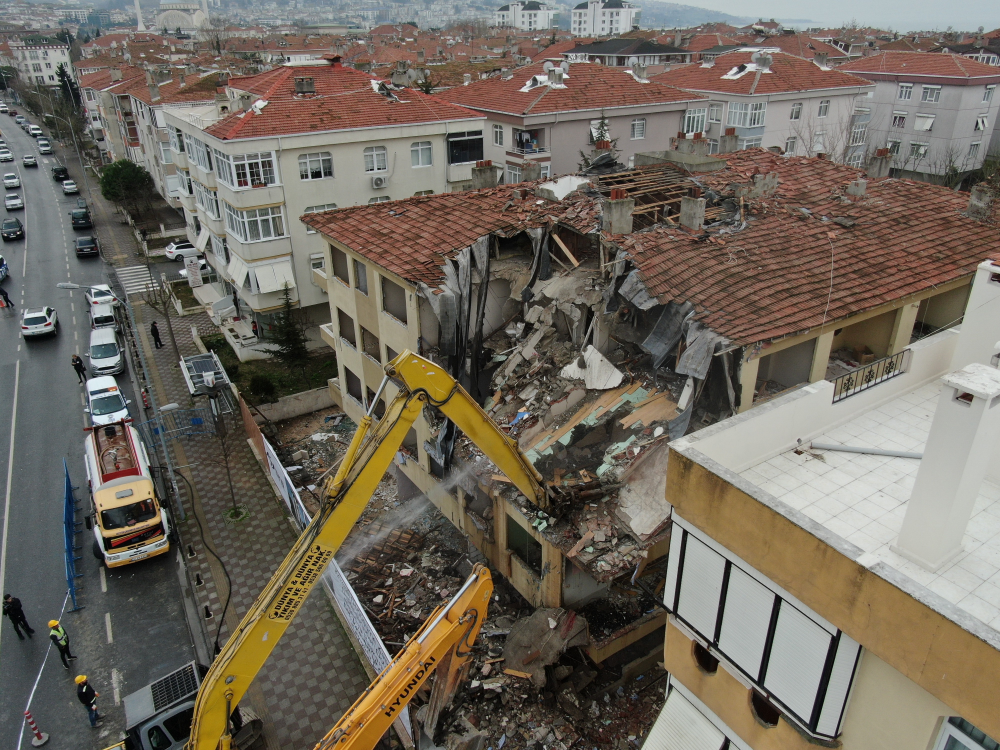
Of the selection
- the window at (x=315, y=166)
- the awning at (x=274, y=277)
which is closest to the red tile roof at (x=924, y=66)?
the window at (x=315, y=166)

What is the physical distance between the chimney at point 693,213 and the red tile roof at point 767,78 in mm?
29354

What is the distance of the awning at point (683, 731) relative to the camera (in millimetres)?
9648

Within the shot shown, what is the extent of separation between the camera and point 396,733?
579 inches

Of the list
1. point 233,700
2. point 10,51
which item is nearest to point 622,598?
point 233,700

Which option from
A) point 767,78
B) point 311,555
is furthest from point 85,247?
point 767,78

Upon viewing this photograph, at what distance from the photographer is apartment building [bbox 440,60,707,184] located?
1465 inches

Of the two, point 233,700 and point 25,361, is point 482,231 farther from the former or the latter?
point 25,361

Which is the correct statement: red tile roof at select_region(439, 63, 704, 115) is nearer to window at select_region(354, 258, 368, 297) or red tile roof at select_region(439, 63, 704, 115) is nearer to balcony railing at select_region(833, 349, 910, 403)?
window at select_region(354, 258, 368, 297)

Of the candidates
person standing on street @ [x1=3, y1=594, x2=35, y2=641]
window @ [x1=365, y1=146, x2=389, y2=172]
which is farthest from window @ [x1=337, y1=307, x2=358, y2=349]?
window @ [x1=365, y1=146, x2=389, y2=172]

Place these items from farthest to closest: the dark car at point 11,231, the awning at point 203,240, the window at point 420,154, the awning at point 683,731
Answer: the dark car at point 11,231 → the awning at point 203,240 → the window at point 420,154 → the awning at point 683,731

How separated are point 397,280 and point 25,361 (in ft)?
86.9

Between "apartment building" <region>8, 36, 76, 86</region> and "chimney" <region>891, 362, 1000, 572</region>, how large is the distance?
15328cm

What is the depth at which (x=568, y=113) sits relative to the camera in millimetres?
37062

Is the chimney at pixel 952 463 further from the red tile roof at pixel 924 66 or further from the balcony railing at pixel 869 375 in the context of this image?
the red tile roof at pixel 924 66
